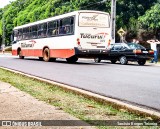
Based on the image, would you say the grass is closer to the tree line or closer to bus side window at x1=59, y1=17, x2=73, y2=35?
bus side window at x1=59, y1=17, x2=73, y2=35

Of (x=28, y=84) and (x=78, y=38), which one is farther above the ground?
(x=78, y=38)

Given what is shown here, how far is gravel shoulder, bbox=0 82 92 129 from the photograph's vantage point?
5.16 metres

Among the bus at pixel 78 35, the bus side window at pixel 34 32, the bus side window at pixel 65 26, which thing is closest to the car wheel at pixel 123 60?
the bus at pixel 78 35

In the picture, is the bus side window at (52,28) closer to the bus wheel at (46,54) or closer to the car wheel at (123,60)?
the bus wheel at (46,54)

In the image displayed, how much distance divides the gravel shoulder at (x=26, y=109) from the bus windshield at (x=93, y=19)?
487 inches

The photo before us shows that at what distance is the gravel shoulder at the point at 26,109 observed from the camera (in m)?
5.16

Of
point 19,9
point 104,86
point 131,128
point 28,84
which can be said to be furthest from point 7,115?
point 19,9

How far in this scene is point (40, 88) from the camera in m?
8.33

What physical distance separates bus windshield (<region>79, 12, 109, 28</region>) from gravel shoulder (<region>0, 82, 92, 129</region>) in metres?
12.4

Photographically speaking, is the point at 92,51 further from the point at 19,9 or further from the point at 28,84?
the point at 19,9

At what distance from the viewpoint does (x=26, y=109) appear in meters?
5.75

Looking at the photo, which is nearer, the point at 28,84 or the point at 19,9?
the point at 28,84

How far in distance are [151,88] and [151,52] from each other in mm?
12837

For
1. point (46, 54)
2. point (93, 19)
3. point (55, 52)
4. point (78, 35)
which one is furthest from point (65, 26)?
point (46, 54)
